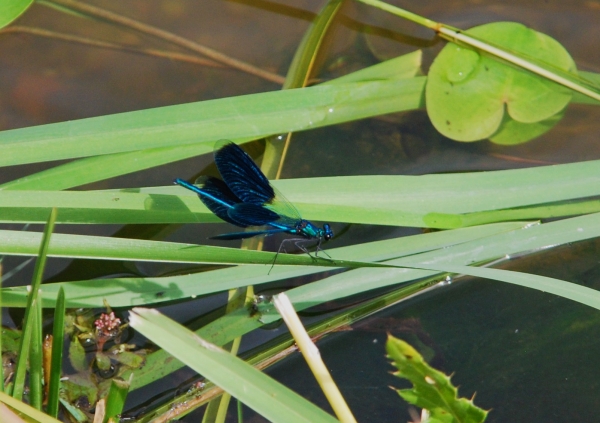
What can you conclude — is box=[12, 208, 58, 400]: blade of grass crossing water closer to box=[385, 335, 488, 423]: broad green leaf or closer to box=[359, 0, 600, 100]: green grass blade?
box=[385, 335, 488, 423]: broad green leaf

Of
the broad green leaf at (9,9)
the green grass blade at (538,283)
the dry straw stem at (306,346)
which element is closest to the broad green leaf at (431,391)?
the dry straw stem at (306,346)

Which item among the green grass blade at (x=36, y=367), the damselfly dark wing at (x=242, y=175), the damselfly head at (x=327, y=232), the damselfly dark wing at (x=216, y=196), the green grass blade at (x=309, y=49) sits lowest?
the green grass blade at (x=36, y=367)

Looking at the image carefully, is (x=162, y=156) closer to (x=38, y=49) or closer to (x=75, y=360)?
(x=75, y=360)

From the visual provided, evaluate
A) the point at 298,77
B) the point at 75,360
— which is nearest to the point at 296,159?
the point at 298,77

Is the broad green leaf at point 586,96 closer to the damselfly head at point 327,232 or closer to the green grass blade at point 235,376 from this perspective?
the damselfly head at point 327,232

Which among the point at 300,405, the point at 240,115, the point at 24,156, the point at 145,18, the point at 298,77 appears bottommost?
the point at 300,405

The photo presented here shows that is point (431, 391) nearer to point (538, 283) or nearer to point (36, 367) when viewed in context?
point (538, 283)
